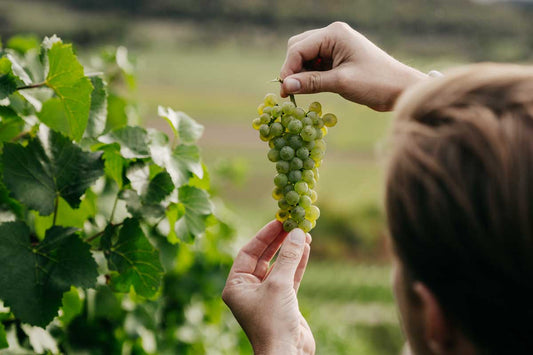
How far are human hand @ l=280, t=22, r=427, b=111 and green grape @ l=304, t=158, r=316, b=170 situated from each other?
20cm

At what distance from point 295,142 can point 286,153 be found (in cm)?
3

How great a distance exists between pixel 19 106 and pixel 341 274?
651 cm

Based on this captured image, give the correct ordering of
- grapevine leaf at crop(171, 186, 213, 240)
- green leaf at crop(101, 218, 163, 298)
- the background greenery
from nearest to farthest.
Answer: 1. green leaf at crop(101, 218, 163, 298)
2. grapevine leaf at crop(171, 186, 213, 240)
3. the background greenery

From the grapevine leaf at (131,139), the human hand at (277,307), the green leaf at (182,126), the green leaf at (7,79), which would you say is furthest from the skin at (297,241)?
the green leaf at (7,79)

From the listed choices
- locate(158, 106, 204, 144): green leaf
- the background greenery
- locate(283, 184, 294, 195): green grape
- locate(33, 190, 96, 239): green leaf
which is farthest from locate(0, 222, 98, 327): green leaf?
the background greenery

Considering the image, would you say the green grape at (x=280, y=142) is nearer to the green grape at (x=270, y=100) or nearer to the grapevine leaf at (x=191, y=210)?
the green grape at (x=270, y=100)

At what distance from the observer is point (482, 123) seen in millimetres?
716

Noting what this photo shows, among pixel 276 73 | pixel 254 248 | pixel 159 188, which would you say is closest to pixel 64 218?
pixel 159 188

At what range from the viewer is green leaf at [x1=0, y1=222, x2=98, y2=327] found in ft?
3.17

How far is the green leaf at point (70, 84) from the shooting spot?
3.46 ft

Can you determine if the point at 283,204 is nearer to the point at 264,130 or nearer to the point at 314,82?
the point at 264,130

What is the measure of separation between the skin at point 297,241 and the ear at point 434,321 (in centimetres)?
5

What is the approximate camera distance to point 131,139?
1.15 m

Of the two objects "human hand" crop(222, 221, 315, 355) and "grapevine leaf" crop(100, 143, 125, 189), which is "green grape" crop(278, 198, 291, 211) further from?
"grapevine leaf" crop(100, 143, 125, 189)
